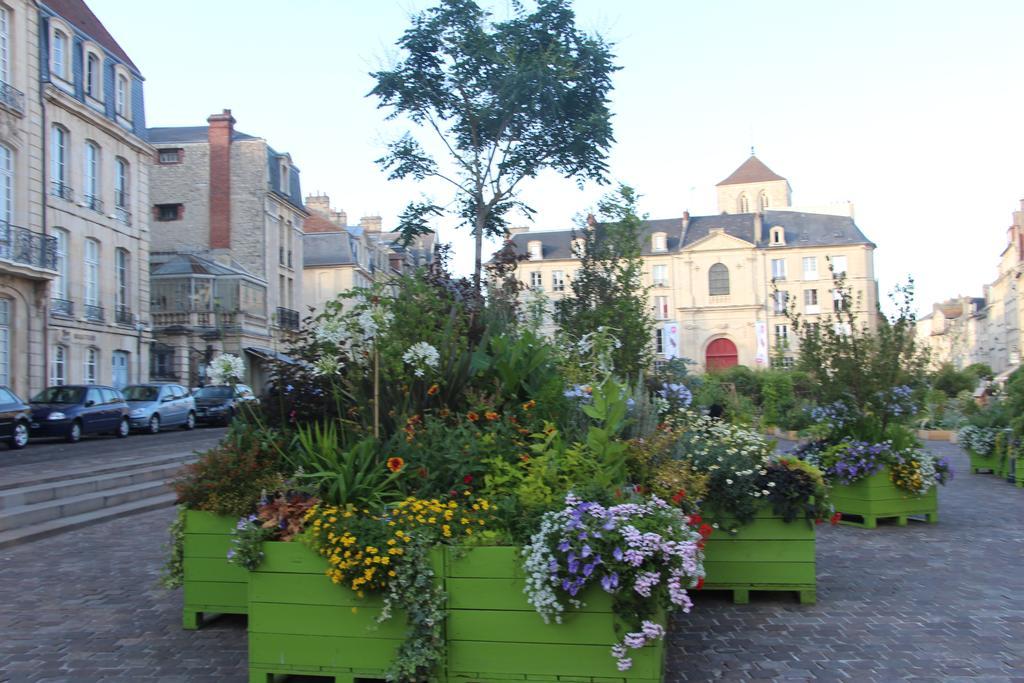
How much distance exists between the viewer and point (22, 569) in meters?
7.29

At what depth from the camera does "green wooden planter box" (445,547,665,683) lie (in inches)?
157

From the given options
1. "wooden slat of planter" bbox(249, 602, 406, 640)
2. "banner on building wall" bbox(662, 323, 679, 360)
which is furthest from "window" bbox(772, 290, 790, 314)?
"wooden slat of planter" bbox(249, 602, 406, 640)

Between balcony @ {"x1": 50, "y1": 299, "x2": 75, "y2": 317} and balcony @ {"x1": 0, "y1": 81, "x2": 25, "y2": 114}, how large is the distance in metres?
5.39

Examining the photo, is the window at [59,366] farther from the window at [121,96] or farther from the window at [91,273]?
the window at [121,96]

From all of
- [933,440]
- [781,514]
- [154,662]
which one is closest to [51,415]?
[154,662]

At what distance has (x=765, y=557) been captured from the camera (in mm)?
5941

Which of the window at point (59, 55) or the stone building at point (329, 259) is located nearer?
the window at point (59, 55)

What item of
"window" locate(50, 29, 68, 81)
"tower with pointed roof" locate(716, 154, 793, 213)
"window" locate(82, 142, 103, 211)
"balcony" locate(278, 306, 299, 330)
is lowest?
"balcony" locate(278, 306, 299, 330)

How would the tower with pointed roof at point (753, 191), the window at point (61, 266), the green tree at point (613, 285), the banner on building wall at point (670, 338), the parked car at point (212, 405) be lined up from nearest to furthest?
the green tree at point (613, 285) < the window at point (61, 266) < the parked car at point (212, 405) < the banner on building wall at point (670, 338) < the tower with pointed roof at point (753, 191)

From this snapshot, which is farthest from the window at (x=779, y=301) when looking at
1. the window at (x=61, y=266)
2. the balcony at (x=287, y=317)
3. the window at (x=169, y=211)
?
the window at (x=169, y=211)

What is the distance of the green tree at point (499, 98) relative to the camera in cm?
1653

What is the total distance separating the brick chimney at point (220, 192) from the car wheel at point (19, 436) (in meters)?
24.2

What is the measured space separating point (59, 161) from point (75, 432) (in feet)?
32.1

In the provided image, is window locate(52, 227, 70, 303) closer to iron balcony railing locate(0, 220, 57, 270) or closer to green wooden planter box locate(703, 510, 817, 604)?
iron balcony railing locate(0, 220, 57, 270)
